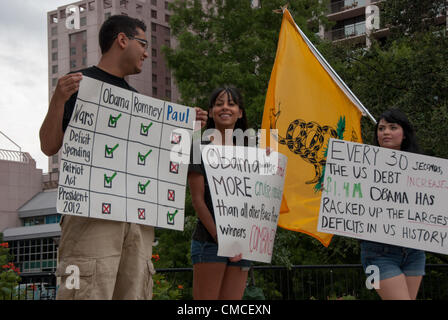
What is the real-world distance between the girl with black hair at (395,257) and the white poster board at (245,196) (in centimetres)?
85

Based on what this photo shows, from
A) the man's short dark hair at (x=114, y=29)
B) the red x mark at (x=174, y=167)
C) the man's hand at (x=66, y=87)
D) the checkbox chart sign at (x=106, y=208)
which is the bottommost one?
the checkbox chart sign at (x=106, y=208)

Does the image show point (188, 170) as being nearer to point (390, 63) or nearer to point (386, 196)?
point (386, 196)

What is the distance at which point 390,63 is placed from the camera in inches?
628

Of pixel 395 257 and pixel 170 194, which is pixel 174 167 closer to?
pixel 170 194

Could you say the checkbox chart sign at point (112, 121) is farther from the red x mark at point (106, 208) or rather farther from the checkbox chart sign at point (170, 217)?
the checkbox chart sign at point (170, 217)

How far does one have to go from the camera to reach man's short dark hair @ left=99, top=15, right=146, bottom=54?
434 centimetres

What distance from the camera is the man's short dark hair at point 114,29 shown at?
434cm

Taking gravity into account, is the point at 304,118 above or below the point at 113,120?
above

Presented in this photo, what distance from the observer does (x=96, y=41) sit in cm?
10794

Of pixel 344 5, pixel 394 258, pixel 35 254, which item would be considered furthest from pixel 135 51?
pixel 35 254

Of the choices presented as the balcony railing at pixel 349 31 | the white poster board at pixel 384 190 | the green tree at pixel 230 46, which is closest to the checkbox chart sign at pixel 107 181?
the white poster board at pixel 384 190

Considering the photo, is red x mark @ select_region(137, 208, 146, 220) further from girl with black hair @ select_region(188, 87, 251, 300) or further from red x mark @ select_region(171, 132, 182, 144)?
red x mark @ select_region(171, 132, 182, 144)

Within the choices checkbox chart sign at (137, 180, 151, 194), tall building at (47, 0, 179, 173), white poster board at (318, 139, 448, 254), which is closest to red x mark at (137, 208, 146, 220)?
checkbox chart sign at (137, 180, 151, 194)

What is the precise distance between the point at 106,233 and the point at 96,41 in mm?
108040
